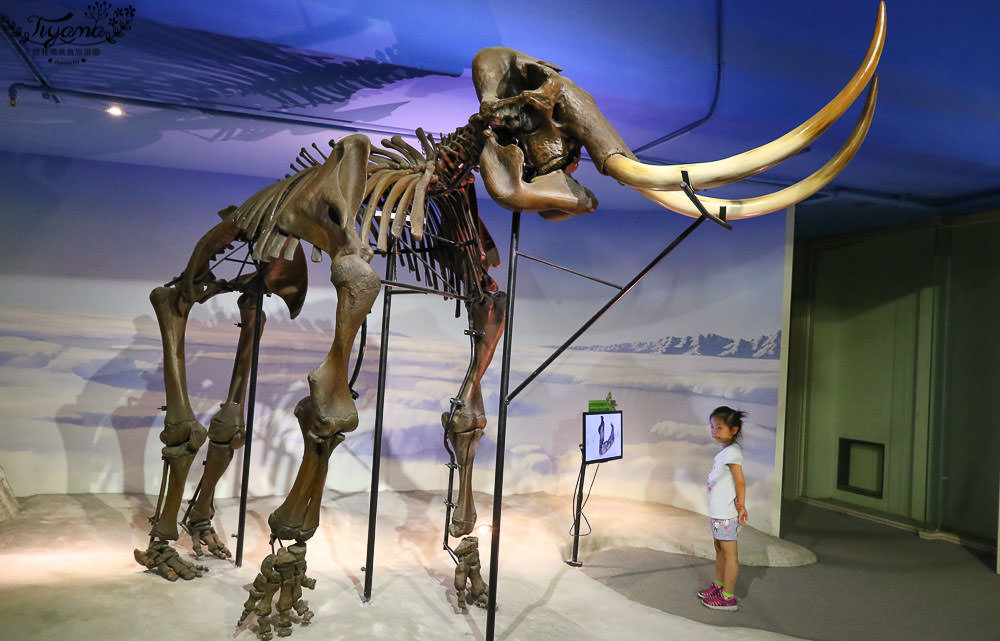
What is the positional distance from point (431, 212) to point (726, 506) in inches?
109

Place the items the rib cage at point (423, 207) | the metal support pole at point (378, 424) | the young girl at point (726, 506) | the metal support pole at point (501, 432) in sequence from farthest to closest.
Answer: the young girl at point (726, 506) < the metal support pole at point (378, 424) < the rib cage at point (423, 207) < the metal support pole at point (501, 432)

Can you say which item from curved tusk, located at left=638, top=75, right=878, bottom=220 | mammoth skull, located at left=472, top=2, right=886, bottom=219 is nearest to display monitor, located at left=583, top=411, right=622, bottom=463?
mammoth skull, located at left=472, top=2, right=886, bottom=219

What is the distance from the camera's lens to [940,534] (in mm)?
7215

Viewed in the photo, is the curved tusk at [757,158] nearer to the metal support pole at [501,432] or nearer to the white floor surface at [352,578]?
the metal support pole at [501,432]

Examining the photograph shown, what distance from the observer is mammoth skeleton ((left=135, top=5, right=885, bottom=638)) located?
2969 mm

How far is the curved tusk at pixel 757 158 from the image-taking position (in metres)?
2.42

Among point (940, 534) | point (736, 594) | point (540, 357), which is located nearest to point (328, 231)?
point (736, 594)

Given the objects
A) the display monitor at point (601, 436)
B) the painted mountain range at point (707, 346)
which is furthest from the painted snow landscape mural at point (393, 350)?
the display monitor at point (601, 436)

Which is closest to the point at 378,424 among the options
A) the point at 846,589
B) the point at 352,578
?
the point at 352,578

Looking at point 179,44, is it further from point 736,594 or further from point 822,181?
point 736,594

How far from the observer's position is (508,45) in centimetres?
447

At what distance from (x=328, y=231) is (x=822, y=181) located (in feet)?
7.76

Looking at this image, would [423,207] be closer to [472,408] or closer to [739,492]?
[472,408]

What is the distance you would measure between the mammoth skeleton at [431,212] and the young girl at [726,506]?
1.67 meters
